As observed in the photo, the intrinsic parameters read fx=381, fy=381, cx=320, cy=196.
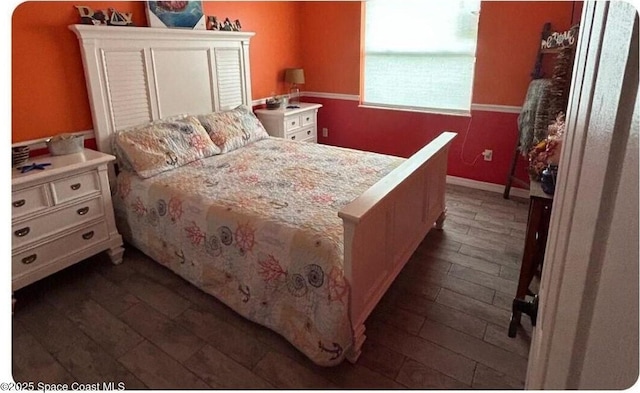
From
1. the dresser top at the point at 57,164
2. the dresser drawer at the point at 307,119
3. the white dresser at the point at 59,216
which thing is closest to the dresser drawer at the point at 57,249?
the white dresser at the point at 59,216

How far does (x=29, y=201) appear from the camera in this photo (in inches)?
85.0

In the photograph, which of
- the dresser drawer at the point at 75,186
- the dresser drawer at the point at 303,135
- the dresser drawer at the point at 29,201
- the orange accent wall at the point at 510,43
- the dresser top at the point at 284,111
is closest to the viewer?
the dresser drawer at the point at 29,201

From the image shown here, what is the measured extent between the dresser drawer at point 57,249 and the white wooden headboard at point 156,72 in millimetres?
665

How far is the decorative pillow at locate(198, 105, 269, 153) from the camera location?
3.27 metres

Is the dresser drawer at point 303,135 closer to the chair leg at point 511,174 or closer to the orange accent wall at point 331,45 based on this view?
the orange accent wall at point 331,45

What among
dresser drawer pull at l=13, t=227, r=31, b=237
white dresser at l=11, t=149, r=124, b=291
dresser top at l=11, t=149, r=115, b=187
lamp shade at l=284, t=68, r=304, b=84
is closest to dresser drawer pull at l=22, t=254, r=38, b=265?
white dresser at l=11, t=149, r=124, b=291

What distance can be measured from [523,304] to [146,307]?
2041mm

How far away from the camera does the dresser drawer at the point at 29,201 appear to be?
2.10m

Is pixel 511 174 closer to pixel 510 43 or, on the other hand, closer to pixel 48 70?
pixel 510 43

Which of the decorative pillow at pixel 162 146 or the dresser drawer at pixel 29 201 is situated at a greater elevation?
the decorative pillow at pixel 162 146

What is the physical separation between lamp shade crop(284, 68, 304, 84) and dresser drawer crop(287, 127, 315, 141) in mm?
561

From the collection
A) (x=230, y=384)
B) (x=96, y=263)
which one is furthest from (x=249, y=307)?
(x=96, y=263)

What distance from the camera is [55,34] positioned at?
2516mm

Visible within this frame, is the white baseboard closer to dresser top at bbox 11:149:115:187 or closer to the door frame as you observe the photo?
dresser top at bbox 11:149:115:187
